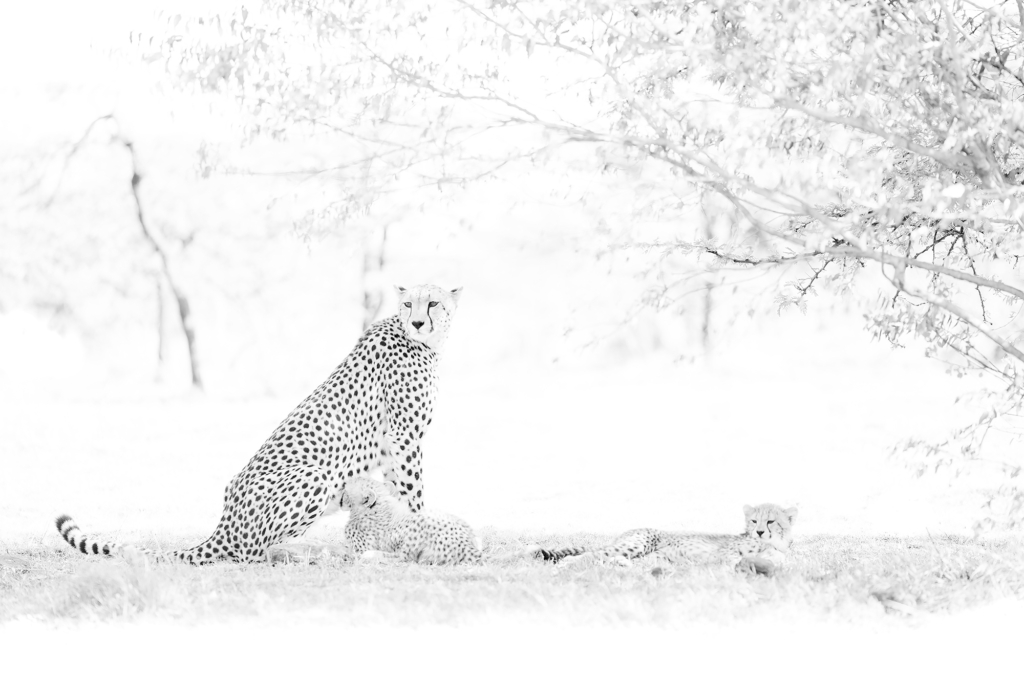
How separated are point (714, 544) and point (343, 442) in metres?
2.25

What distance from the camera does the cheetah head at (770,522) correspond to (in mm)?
6301

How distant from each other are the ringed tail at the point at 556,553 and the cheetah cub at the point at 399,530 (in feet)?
1.18

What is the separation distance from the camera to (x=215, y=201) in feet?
75.6

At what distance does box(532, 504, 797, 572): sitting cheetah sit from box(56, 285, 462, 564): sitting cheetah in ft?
3.97

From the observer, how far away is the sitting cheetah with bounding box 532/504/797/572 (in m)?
6.18

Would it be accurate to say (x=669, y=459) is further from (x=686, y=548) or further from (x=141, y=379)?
(x=141, y=379)

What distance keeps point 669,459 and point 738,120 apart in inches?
395

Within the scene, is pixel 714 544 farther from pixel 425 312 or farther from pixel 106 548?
pixel 106 548

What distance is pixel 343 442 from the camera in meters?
6.63

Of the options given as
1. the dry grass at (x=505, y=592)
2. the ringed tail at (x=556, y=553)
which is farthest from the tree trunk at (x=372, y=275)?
the dry grass at (x=505, y=592)

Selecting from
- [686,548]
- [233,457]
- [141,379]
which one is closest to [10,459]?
[233,457]

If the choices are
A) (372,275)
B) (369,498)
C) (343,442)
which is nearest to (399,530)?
(369,498)

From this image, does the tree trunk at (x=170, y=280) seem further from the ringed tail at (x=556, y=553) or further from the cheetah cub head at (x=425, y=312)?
the ringed tail at (x=556, y=553)

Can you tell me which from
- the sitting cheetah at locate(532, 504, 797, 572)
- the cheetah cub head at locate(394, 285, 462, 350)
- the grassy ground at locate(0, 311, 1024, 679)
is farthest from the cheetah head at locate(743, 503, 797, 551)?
the cheetah cub head at locate(394, 285, 462, 350)
